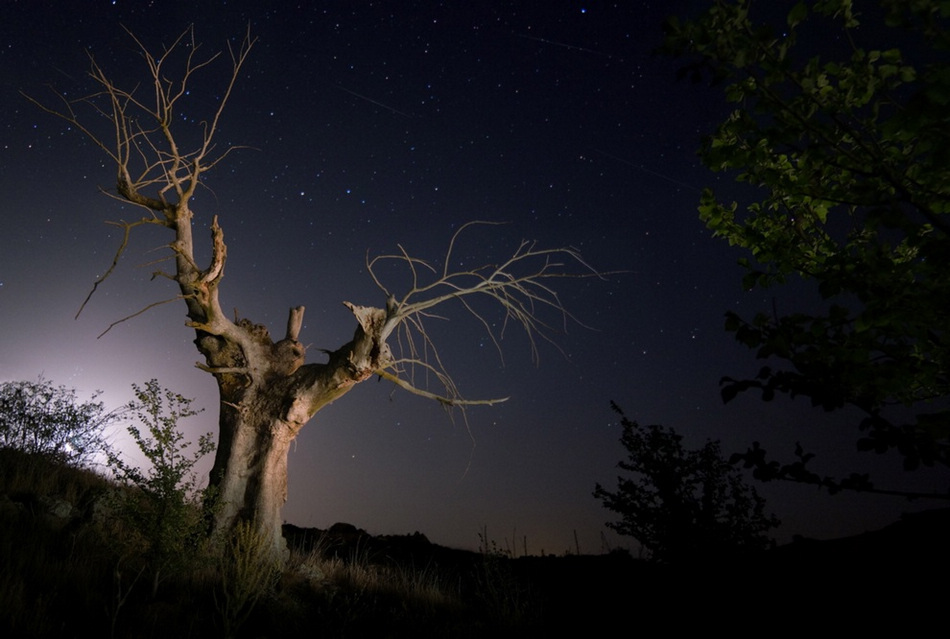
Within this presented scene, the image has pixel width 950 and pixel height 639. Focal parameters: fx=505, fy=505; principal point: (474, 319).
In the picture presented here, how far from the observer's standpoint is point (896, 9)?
1541mm

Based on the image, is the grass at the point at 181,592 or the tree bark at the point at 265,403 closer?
the grass at the point at 181,592

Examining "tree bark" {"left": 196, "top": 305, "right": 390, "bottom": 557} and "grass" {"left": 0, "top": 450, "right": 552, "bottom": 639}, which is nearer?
"grass" {"left": 0, "top": 450, "right": 552, "bottom": 639}

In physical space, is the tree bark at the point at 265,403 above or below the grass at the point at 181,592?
above

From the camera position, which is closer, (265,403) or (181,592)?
(181,592)

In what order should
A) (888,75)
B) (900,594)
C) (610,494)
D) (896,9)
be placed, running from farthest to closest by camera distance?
1. (610,494)
2. (900,594)
3. (888,75)
4. (896,9)

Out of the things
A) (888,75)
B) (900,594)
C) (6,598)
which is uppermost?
(888,75)

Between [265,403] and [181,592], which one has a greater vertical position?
[265,403]

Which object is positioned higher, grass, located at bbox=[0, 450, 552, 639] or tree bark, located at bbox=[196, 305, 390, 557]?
Result: tree bark, located at bbox=[196, 305, 390, 557]

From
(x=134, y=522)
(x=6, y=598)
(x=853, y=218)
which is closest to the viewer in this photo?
(x=853, y=218)

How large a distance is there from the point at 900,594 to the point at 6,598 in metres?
6.95

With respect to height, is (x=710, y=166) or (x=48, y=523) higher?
(x=710, y=166)

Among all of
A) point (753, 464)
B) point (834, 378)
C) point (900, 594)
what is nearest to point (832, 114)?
point (834, 378)

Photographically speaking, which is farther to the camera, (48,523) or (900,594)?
(48,523)

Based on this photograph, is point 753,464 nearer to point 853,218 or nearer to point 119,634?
point 853,218
